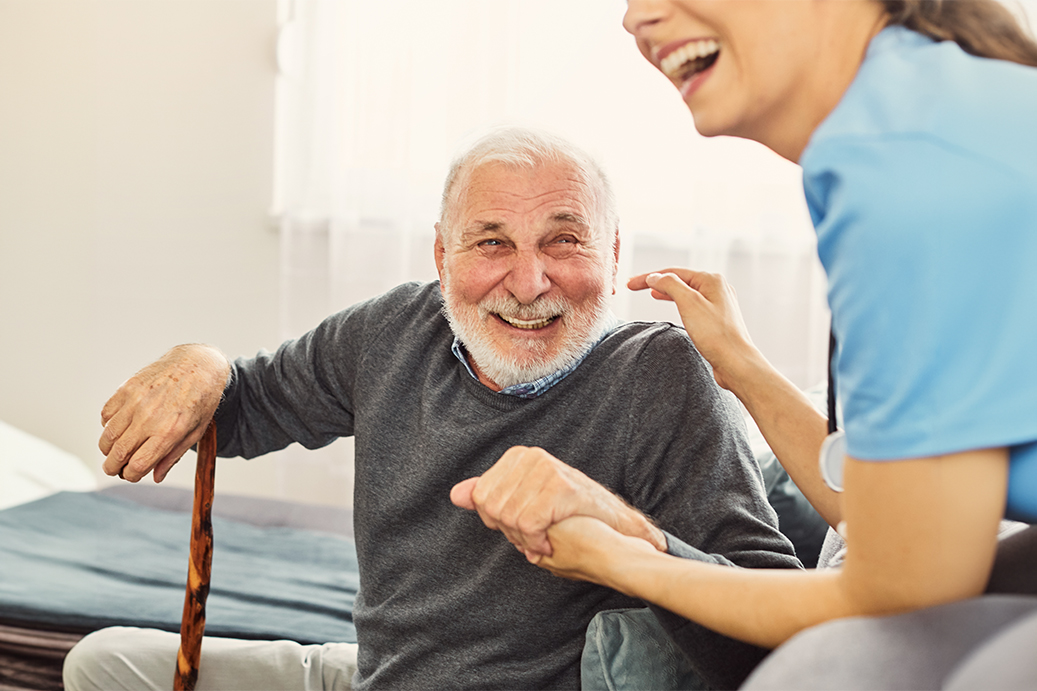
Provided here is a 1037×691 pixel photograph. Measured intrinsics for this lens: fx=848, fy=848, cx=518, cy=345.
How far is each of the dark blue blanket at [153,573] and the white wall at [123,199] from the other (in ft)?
3.47

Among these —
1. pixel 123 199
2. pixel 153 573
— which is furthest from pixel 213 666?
pixel 123 199

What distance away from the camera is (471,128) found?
2.60 metres

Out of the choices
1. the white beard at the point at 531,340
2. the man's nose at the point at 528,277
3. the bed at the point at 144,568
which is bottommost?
the bed at the point at 144,568

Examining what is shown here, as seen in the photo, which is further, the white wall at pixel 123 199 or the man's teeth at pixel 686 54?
the white wall at pixel 123 199

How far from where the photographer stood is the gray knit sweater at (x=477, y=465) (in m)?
1.09

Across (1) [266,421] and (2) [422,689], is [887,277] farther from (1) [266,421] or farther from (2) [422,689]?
(1) [266,421]

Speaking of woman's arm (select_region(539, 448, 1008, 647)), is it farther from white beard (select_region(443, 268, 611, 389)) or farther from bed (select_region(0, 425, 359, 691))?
bed (select_region(0, 425, 359, 691))

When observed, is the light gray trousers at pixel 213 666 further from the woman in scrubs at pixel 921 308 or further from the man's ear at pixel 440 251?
the woman in scrubs at pixel 921 308

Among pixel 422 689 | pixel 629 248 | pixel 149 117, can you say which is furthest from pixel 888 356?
pixel 149 117

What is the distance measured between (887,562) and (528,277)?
0.74 metres

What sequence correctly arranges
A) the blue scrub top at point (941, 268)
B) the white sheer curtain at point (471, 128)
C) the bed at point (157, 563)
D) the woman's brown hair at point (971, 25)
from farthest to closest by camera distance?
the white sheer curtain at point (471, 128)
the bed at point (157, 563)
the woman's brown hair at point (971, 25)
the blue scrub top at point (941, 268)

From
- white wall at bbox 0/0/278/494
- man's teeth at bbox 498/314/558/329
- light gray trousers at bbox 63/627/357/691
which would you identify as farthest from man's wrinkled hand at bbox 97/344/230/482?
white wall at bbox 0/0/278/494

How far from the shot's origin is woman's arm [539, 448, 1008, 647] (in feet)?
1.93

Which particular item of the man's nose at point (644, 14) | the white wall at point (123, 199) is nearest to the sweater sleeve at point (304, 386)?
the man's nose at point (644, 14)
